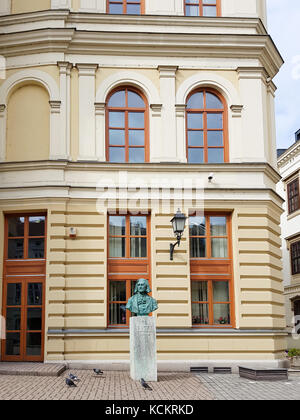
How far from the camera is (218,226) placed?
65.1ft

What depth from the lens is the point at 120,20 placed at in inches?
800

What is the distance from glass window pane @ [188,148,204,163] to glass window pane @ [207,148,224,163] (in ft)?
0.76

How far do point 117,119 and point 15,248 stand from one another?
532cm

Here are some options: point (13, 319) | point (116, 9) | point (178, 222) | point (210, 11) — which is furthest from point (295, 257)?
point (13, 319)

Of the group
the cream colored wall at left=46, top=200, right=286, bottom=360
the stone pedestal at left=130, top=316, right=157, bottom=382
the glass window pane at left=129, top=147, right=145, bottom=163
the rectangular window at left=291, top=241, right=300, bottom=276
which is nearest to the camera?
the stone pedestal at left=130, top=316, right=157, bottom=382

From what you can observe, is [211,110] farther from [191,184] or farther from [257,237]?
[257,237]

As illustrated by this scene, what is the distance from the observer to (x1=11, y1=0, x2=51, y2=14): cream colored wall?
67.9 feet

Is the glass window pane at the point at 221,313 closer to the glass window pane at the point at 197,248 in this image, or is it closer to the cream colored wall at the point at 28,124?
the glass window pane at the point at 197,248

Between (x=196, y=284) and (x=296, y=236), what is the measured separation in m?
20.3

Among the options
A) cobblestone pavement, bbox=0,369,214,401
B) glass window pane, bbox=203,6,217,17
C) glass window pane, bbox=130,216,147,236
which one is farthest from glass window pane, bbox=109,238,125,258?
glass window pane, bbox=203,6,217,17

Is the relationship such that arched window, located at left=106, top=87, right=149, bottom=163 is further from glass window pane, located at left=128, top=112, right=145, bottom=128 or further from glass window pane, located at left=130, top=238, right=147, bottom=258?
glass window pane, located at left=130, top=238, right=147, bottom=258

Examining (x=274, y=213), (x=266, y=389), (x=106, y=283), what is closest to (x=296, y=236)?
(x=274, y=213)

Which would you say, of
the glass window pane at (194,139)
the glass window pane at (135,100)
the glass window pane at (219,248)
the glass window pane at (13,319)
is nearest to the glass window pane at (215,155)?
the glass window pane at (194,139)

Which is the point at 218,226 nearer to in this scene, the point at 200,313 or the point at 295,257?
the point at 200,313
